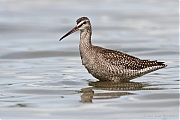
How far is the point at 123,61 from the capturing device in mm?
15867

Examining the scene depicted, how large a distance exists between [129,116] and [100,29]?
1158 cm

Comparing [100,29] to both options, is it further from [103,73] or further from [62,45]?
[103,73]

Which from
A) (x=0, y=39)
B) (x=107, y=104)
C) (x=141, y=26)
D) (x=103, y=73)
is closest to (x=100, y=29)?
(x=141, y=26)

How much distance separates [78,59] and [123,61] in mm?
3498

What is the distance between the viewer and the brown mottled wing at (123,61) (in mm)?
15664

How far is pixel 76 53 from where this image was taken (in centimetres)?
2012

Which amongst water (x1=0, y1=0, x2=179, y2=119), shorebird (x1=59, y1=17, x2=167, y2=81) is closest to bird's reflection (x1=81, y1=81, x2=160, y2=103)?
water (x1=0, y1=0, x2=179, y2=119)

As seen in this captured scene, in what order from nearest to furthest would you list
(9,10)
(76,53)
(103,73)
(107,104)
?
1. (107,104)
2. (103,73)
3. (76,53)
4. (9,10)

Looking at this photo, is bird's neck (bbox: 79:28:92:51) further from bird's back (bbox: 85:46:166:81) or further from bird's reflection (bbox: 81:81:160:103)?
bird's reflection (bbox: 81:81:160:103)

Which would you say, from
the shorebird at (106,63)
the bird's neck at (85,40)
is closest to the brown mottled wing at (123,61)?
the shorebird at (106,63)

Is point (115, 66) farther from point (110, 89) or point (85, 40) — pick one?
point (110, 89)

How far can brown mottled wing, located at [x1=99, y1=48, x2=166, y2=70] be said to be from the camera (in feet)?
51.4

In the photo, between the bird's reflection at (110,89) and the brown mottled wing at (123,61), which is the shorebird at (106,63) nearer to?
the brown mottled wing at (123,61)

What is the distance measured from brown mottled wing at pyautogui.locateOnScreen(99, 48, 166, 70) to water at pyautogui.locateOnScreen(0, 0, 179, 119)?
1.13ft
